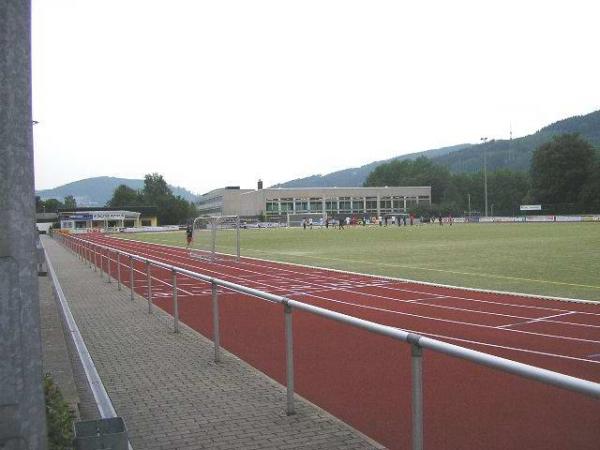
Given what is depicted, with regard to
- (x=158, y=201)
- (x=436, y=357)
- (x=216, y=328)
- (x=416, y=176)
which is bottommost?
(x=216, y=328)

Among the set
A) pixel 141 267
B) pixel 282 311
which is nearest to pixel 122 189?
pixel 141 267

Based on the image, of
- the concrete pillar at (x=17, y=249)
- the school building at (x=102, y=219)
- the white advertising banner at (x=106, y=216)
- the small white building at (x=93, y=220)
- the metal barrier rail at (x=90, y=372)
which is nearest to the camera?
the concrete pillar at (x=17, y=249)

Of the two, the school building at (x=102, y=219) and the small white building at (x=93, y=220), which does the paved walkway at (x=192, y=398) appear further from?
the school building at (x=102, y=219)

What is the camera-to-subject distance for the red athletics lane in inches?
141

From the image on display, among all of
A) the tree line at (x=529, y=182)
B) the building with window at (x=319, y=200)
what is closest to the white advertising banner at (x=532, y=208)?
the tree line at (x=529, y=182)

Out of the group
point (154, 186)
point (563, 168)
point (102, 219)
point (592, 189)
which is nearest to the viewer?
point (592, 189)

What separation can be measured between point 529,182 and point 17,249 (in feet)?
482

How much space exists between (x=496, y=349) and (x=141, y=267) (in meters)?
10.2

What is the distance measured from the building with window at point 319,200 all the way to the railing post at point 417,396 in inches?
4994

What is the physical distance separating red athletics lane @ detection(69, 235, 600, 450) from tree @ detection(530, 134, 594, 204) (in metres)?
95.7

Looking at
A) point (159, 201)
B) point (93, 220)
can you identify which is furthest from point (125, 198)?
point (93, 220)

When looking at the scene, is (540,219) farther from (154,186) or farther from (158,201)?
(154,186)

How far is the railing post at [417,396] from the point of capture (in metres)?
3.80

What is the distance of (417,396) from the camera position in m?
4.01
